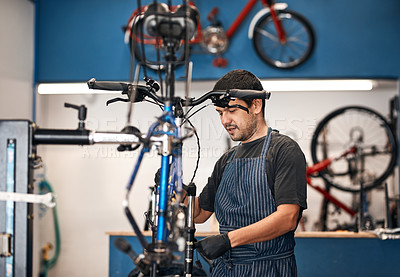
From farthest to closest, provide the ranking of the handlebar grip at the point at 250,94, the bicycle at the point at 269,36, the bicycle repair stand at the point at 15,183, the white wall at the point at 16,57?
1. the bicycle at the point at 269,36
2. the white wall at the point at 16,57
3. the handlebar grip at the point at 250,94
4. the bicycle repair stand at the point at 15,183

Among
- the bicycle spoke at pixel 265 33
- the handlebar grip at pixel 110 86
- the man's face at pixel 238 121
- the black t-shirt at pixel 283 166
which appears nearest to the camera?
the handlebar grip at pixel 110 86

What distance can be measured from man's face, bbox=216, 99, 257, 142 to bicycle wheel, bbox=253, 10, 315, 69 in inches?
105

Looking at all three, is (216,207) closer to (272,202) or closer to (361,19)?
(272,202)

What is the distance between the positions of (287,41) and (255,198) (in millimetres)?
3110

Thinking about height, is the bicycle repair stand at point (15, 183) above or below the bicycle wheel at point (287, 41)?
below

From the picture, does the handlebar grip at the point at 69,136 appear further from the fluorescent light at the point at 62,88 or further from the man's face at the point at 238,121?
the fluorescent light at the point at 62,88

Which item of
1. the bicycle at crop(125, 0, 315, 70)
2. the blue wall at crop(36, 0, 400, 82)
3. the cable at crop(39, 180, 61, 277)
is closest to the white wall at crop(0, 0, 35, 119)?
the blue wall at crop(36, 0, 400, 82)

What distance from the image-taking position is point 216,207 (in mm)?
1986

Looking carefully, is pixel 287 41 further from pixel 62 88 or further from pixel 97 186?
pixel 97 186

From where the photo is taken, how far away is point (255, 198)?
1.81m

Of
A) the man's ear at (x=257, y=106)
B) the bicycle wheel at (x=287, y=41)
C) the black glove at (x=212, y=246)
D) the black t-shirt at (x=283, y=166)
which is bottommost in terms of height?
the black glove at (x=212, y=246)

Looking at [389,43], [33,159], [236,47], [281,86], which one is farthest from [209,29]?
[33,159]

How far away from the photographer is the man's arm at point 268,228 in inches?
64.6

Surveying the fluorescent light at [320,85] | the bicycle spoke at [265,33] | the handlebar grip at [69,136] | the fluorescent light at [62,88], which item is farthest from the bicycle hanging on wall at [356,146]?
the handlebar grip at [69,136]
